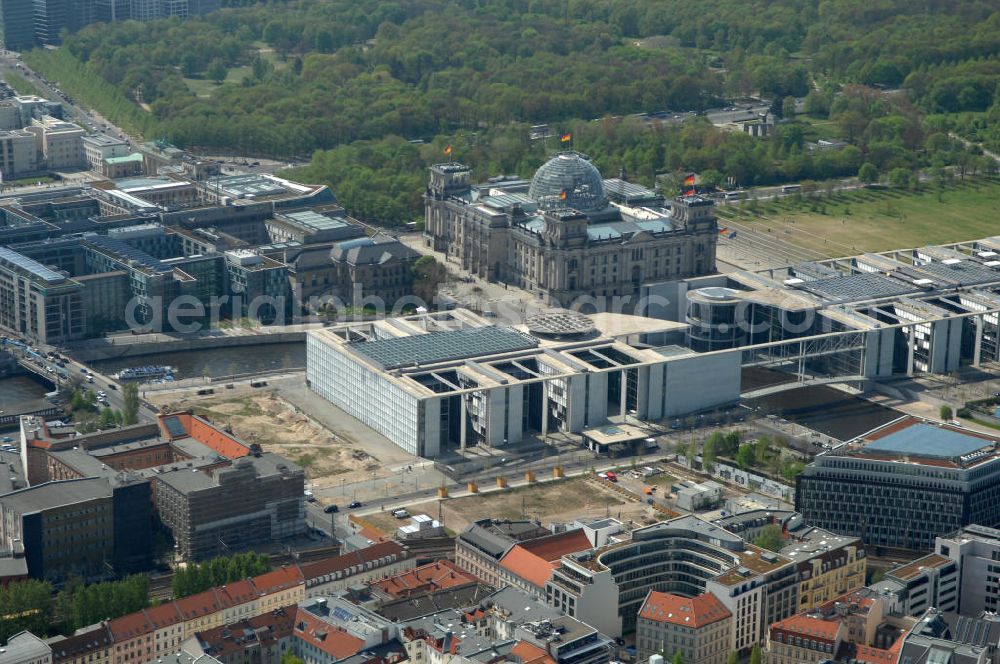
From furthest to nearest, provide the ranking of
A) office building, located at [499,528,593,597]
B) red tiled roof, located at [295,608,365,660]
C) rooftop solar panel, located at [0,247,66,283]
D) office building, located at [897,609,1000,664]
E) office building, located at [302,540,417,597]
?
rooftop solar panel, located at [0,247,66,283] < office building, located at [499,528,593,597] < office building, located at [302,540,417,597] < red tiled roof, located at [295,608,365,660] < office building, located at [897,609,1000,664]

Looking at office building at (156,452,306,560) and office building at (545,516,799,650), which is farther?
office building at (156,452,306,560)

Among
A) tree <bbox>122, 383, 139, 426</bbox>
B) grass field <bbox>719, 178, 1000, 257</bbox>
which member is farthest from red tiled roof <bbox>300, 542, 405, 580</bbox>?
grass field <bbox>719, 178, 1000, 257</bbox>

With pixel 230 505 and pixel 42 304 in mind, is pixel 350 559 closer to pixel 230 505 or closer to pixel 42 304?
pixel 230 505

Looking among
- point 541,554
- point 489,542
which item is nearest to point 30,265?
point 489,542

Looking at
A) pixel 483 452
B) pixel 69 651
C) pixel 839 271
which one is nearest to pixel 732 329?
pixel 839 271

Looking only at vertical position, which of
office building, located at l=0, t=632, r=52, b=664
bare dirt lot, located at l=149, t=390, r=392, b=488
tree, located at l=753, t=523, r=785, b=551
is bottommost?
bare dirt lot, located at l=149, t=390, r=392, b=488

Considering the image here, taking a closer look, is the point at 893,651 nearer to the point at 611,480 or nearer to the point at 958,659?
the point at 958,659

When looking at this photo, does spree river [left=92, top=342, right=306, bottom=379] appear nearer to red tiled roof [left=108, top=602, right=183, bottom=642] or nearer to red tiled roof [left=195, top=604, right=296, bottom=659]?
red tiled roof [left=108, top=602, right=183, bottom=642]
